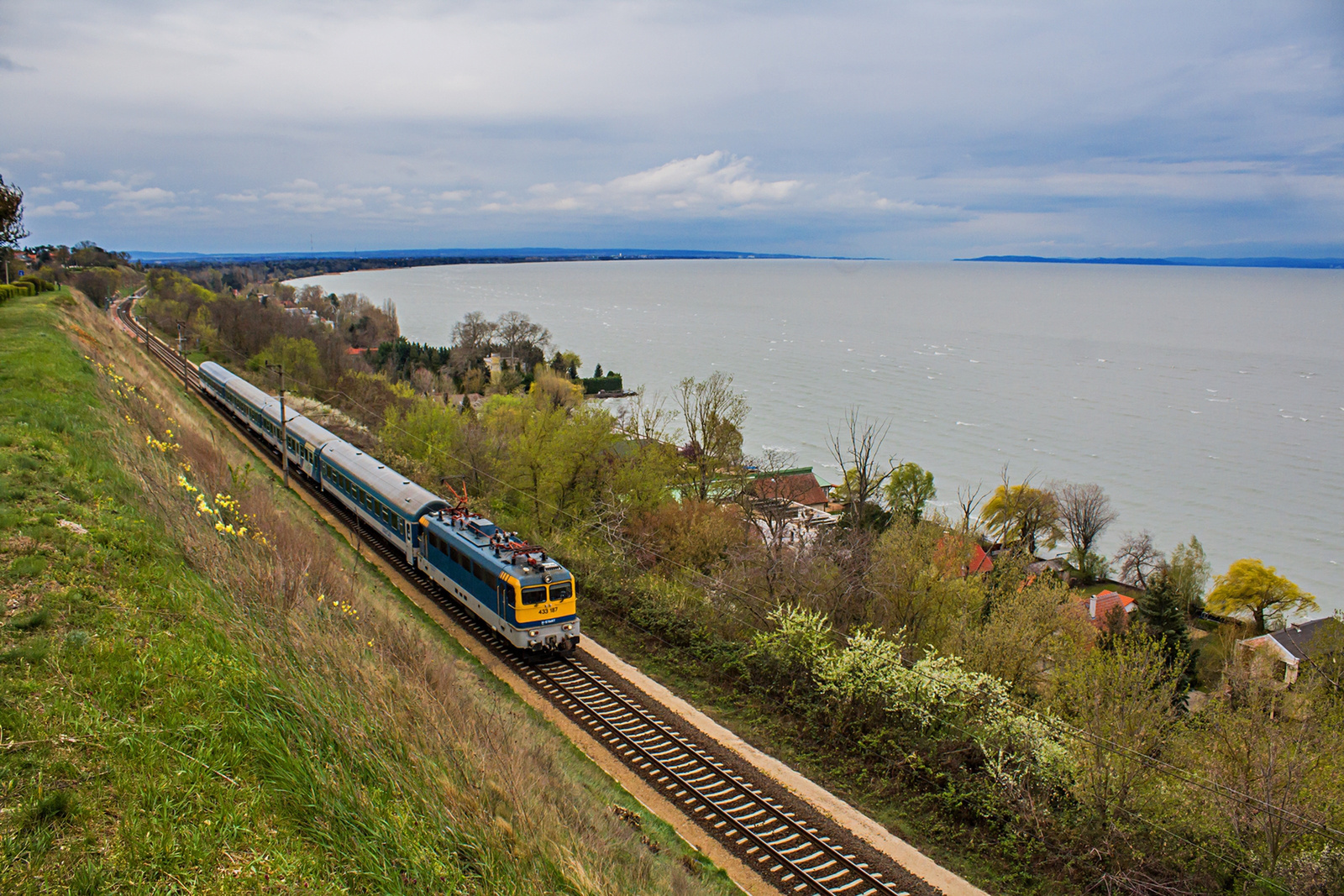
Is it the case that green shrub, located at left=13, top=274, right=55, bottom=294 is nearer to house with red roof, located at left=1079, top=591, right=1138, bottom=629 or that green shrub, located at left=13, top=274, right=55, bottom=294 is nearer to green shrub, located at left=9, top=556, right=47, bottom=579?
green shrub, located at left=9, top=556, right=47, bottom=579

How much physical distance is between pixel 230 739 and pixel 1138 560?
53.9 m

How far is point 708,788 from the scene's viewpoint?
47.3 ft

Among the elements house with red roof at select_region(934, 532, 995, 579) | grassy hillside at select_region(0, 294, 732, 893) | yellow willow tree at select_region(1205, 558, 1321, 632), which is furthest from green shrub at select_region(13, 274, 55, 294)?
yellow willow tree at select_region(1205, 558, 1321, 632)

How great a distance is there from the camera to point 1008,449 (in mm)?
71188

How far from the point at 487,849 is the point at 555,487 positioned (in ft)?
84.1

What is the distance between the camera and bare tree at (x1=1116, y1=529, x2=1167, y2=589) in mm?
48334

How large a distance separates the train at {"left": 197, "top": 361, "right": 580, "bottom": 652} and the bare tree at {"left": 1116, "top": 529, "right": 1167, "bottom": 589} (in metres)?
42.8

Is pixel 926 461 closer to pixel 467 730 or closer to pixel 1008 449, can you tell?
pixel 1008 449

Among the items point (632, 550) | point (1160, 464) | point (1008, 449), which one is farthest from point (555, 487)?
point (1160, 464)

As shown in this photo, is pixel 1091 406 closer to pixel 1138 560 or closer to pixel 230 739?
pixel 1138 560

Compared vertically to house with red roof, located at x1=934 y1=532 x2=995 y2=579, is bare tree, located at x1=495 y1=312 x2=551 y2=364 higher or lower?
higher

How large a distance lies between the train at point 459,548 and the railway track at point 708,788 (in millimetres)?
1005

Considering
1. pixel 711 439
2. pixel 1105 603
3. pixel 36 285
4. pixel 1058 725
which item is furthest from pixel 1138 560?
pixel 36 285

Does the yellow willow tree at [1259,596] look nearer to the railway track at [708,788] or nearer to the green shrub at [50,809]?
the railway track at [708,788]
